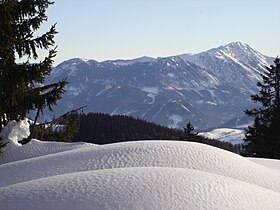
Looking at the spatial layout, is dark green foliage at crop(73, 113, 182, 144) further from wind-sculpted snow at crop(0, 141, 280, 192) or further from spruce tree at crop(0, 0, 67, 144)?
wind-sculpted snow at crop(0, 141, 280, 192)

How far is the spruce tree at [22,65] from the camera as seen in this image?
478 inches

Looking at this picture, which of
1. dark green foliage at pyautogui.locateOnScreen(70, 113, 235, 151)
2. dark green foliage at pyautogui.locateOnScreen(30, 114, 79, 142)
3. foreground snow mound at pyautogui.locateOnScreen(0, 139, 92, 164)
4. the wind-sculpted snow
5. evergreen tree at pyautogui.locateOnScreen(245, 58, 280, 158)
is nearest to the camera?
the wind-sculpted snow

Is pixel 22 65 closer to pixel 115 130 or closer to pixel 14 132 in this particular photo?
pixel 14 132

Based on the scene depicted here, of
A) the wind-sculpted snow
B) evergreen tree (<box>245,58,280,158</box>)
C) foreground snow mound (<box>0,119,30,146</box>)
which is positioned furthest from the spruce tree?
evergreen tree (<box>245,58,280,158</box>)

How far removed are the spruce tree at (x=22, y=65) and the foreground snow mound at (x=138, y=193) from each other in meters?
6.64

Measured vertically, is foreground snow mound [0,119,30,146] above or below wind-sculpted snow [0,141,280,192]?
above

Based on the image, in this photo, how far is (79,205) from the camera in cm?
520

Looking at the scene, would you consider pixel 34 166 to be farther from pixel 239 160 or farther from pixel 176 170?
pixel 239 160

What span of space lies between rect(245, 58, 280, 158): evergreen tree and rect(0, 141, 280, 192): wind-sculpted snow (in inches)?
933

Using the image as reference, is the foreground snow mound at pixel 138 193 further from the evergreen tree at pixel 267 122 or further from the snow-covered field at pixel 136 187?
the evergreen tree at pixel 267 122

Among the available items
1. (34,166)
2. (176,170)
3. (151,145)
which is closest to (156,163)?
(151,145)

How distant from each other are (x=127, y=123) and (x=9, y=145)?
147 meters

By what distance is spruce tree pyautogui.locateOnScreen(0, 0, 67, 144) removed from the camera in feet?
39.8

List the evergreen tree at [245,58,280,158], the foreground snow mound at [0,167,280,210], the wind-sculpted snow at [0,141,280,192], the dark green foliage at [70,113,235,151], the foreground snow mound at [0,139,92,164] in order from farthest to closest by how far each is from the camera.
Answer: the dark green foliage at [70,113,235,151]
the evergreen tree at [245,58,280,158]
the foreground snow mound at [0,139,92,164]
the wind-sculpted snow at [0,141,280,192]
the foreground snow mound at [0,167,280,210]
